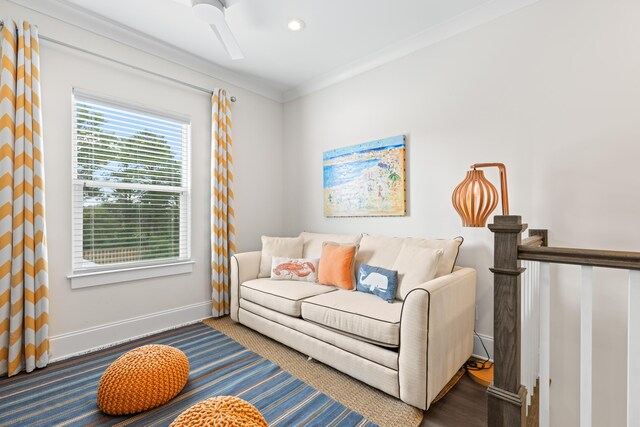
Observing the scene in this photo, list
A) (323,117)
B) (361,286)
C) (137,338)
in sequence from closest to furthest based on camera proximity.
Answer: (361,286), (137,338), (323,117)

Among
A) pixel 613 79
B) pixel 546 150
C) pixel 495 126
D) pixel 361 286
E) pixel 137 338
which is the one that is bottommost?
pixel 137 338

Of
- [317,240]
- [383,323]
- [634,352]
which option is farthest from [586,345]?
[317,240]

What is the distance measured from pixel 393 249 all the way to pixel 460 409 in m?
1.19

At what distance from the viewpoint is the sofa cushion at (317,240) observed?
299cm

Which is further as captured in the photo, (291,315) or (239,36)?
(239,36)

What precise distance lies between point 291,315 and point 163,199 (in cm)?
175

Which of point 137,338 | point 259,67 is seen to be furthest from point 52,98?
point 137,338

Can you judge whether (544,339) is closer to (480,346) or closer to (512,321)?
(512,321)

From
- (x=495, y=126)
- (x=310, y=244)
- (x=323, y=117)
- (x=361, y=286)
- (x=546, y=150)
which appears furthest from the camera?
(x=323, y=117)

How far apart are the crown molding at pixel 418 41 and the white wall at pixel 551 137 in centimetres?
6

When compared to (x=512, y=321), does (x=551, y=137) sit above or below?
above

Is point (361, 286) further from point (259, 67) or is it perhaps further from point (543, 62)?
point (259, 67)

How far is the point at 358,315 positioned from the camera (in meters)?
1.96

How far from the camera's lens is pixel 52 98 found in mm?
2355
